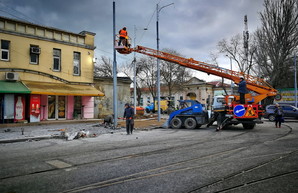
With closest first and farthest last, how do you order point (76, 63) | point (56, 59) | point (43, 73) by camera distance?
point (43, 73)
point (56, 59)
point (76, 63)

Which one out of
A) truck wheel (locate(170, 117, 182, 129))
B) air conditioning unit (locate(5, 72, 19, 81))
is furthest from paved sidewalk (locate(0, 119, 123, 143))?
truck wheel (locate(170, 117, 182, 129))

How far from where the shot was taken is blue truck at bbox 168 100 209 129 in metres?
14.6

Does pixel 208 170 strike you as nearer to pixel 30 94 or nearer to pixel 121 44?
pixel 121 44

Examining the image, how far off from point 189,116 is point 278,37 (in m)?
21.9

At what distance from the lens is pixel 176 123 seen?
15.2 m

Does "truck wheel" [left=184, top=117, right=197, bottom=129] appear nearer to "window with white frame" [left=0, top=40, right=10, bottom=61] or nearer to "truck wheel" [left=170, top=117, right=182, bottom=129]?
"truck wheel" [left=170, top=117, right=182, bottom=129]

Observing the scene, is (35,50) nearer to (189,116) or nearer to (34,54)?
(34,54)

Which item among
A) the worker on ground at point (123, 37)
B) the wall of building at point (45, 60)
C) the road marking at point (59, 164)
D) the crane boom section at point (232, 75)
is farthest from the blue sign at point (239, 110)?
the wall of building at point (45, 60)

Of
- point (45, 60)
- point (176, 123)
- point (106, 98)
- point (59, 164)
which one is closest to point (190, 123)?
point (176, 123)

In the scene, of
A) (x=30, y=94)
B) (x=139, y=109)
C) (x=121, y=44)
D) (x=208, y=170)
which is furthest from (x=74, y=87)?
(x=208, y=170)

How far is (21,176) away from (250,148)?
7.00 m

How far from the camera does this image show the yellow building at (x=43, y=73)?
51.2 feet

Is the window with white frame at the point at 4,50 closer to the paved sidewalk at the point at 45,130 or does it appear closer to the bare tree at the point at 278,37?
the paved sidewalk at the point at 45,130

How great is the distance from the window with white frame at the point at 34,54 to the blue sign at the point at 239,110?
15465 mm
